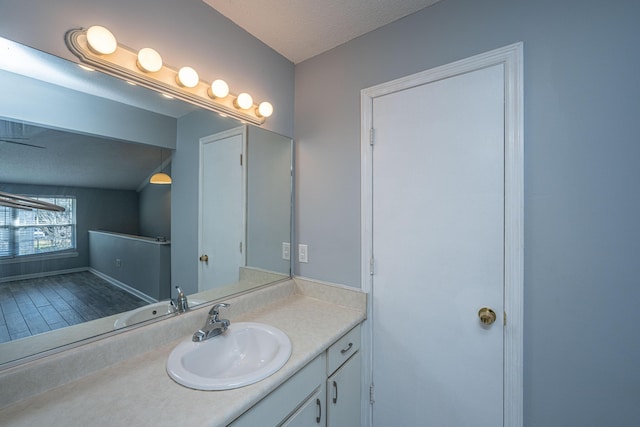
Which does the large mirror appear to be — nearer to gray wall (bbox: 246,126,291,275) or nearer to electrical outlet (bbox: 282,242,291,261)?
gray wall (bbox: 246,126,291,275)

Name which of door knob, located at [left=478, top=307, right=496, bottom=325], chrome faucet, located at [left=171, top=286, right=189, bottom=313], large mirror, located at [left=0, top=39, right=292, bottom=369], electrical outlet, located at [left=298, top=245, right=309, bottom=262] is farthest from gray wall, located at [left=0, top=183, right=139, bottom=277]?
door knob, located at [left=478, top=307, right=496, bottom=325]

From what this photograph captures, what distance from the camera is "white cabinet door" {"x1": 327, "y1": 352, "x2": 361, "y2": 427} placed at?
1.22 m

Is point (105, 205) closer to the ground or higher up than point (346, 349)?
higher up

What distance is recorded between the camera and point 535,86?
1.07m

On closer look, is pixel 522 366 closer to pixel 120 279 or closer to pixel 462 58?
pixel 462 58

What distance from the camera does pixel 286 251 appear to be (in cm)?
182

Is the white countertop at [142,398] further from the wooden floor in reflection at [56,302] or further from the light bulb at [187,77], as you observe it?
the light bulb at [187,77]

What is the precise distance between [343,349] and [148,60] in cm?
160

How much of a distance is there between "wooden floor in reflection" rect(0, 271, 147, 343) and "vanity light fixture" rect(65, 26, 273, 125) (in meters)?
0.81

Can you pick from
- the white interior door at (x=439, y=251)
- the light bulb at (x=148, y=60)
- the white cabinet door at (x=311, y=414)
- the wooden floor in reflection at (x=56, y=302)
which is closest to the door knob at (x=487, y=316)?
the white interior door at (x=439, y=251)

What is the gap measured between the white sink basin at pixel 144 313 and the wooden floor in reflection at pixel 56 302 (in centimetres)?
3

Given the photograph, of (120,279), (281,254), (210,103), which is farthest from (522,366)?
(210,103)

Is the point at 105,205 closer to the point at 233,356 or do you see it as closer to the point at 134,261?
the point at 134,261

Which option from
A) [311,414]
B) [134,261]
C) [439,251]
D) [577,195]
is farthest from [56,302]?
[577,195]
